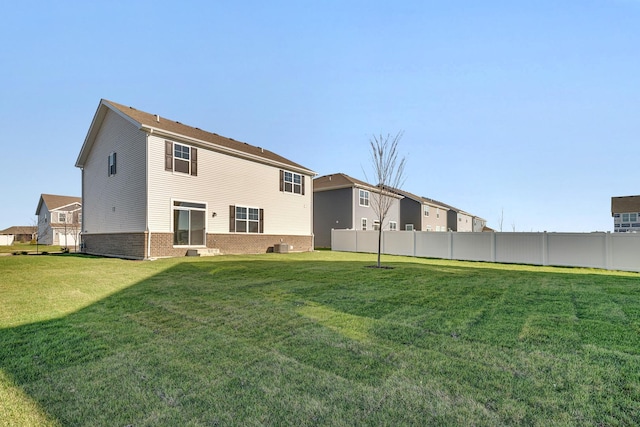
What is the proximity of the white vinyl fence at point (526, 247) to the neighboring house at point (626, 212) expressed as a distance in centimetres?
4112

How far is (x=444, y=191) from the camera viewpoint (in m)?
33.6

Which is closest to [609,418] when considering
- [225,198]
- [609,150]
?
[225,198]

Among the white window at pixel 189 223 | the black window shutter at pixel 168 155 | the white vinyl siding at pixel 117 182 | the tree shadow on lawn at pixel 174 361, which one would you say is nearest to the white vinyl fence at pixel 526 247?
the white window at pixel 189 223

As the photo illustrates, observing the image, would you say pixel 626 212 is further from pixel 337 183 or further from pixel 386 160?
pixel 386 160

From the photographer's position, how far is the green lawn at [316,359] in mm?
1971

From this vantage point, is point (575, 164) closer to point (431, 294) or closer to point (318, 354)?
point (431, 294)

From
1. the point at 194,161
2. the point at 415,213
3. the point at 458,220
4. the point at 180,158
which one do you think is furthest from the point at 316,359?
the point at 458,220

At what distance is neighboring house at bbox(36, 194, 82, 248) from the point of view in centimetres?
3572

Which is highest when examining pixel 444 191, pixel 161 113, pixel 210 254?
pixel 161 113

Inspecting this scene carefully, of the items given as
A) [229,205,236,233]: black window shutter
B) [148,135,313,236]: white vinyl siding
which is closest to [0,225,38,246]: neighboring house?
[148,135,313,236]: white vinyl siding

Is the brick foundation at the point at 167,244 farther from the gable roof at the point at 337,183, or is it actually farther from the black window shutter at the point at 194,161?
the gable roof at the point at 337,183

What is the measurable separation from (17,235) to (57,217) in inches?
593

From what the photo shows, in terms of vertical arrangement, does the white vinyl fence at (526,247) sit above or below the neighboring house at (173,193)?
below

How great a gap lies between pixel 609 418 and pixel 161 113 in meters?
19.8
